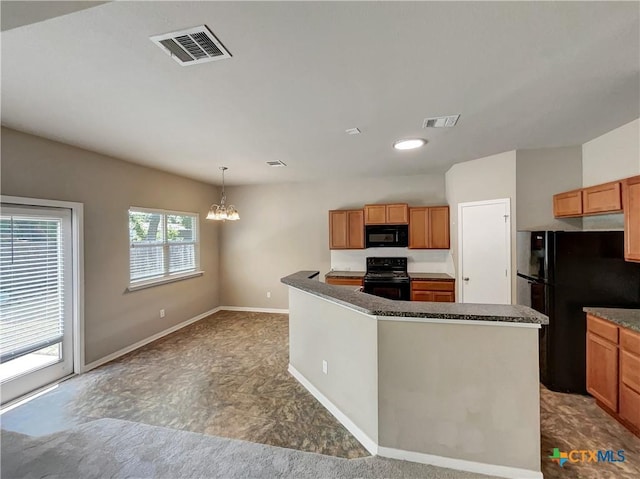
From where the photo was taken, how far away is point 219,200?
6.09 metres

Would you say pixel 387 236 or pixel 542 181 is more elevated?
pixel 542 181

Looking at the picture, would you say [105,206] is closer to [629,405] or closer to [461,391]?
[461,391]

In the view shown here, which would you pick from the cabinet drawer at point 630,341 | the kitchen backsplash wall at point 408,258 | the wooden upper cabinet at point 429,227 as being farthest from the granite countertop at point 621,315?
the wooden upper cabinet at point 429,227

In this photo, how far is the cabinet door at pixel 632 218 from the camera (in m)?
2.27

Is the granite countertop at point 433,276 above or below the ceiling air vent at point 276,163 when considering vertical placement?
below

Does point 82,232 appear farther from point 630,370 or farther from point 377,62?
point 630,370

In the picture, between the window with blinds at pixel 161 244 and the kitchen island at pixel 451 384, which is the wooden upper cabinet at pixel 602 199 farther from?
the window with blinds at pixel 161 244

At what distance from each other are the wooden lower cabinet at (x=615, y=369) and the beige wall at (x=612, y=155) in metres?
1.61

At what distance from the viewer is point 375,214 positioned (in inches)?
197

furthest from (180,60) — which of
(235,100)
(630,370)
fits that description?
(630,370)

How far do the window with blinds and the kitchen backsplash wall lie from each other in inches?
110

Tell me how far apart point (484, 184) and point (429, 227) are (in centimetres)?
114

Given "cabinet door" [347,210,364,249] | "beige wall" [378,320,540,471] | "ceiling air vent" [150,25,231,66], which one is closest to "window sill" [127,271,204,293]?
"cabinet door" [347,210,364,249]

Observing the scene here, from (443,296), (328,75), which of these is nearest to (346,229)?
(443,296)
